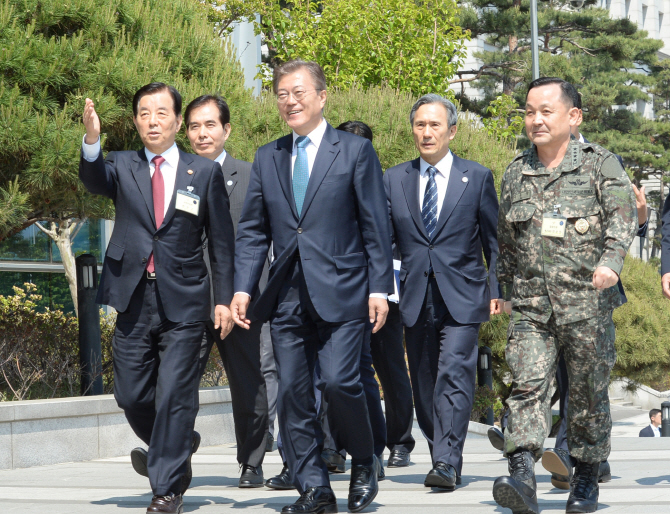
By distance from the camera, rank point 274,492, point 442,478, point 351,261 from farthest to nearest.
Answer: point 274,492
point 442,478
point 351,261

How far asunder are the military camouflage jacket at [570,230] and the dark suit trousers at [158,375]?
1.66 metres

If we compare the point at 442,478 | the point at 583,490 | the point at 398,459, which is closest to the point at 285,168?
the point at 442,478

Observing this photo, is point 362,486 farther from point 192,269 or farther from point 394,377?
point 394,377

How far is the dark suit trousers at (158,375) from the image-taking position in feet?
15.8

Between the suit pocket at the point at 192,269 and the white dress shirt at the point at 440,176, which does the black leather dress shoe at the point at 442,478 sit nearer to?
the white dress shirt at the point at 440,176

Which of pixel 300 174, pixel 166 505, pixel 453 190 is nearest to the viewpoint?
pixel 166 505

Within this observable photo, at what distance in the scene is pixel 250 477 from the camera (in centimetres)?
586

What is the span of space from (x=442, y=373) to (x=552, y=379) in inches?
45.1

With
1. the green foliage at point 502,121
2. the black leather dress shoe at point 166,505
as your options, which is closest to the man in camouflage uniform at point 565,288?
the black leather dress shoe at point 166,505

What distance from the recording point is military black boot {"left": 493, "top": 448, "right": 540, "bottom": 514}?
13.8 feet

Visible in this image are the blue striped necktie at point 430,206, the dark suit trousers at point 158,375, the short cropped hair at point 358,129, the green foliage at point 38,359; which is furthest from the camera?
the green foliage at point 38,359

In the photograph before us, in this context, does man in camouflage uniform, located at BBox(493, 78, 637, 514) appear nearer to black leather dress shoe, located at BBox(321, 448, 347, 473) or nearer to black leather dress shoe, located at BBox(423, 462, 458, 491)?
black leather dress shoe, located at BBox(423, 462, 458, 491)

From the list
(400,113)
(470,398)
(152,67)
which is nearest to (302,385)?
(470,398)

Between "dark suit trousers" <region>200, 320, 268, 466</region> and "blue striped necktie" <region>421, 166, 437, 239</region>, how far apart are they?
1.19 meters
